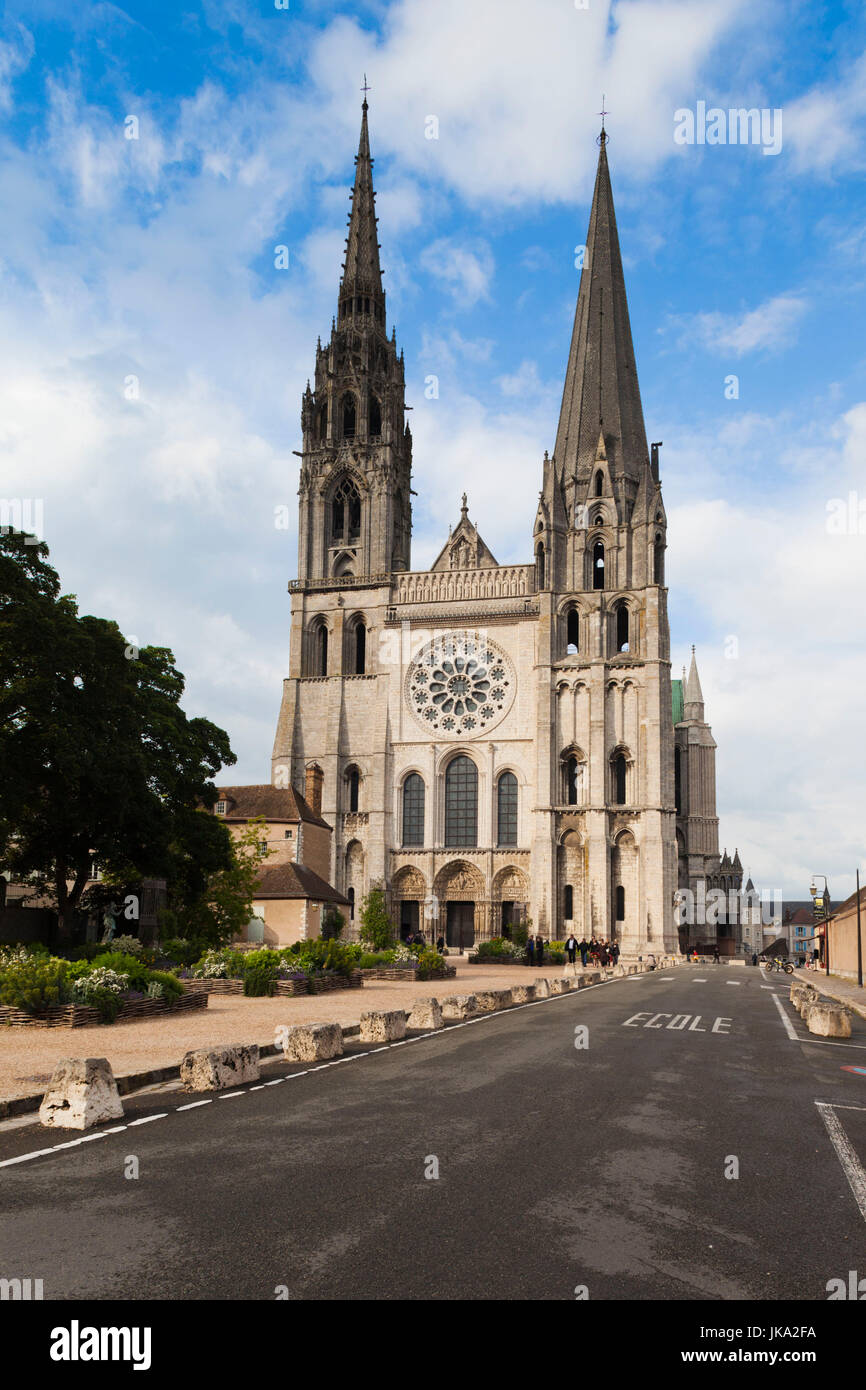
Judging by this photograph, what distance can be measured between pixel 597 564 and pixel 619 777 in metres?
14.0

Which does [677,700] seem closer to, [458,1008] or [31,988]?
[458,1008]

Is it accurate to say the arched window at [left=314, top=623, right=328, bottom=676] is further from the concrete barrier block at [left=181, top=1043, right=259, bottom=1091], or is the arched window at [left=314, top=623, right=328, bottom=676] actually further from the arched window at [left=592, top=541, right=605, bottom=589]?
the concrete barrier block at [left=181, top=1043, right=259, bottom=1091]

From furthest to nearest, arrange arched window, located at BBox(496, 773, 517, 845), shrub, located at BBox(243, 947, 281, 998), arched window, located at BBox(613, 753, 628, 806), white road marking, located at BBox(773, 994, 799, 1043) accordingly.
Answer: arched window, located at BBox(496, 773, 517, 845)
arched window, located at BBox(613, 753, 628, 806)
shrub, located at BBox(243, 947, 281, 998)
white road marking, located at BBox(773, 994, 799, 1043)

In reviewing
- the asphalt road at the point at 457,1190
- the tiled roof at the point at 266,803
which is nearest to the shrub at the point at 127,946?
the asphalt road at the point at 457,1190

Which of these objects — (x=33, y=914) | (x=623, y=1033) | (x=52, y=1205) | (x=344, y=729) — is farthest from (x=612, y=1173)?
(x=344, y=729)

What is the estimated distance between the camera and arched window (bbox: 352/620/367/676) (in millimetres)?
66562

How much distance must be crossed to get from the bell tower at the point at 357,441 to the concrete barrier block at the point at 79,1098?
57374mm

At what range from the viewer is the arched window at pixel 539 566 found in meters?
64.6

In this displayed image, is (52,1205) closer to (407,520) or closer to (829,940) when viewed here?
(829,940)

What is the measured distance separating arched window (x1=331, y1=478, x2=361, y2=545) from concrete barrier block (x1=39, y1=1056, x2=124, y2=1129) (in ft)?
198

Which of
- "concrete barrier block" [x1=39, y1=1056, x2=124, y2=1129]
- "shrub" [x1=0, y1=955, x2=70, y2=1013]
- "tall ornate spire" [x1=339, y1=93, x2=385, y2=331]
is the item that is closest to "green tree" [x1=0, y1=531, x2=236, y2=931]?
"shrub" [x1=0, y1=955, x2=70, y2=1013]

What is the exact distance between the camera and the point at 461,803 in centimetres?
6284

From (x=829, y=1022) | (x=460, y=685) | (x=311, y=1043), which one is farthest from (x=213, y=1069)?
(x=460, y=685)

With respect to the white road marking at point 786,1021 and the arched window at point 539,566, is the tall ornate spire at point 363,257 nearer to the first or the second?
the arched window at point 539,566
